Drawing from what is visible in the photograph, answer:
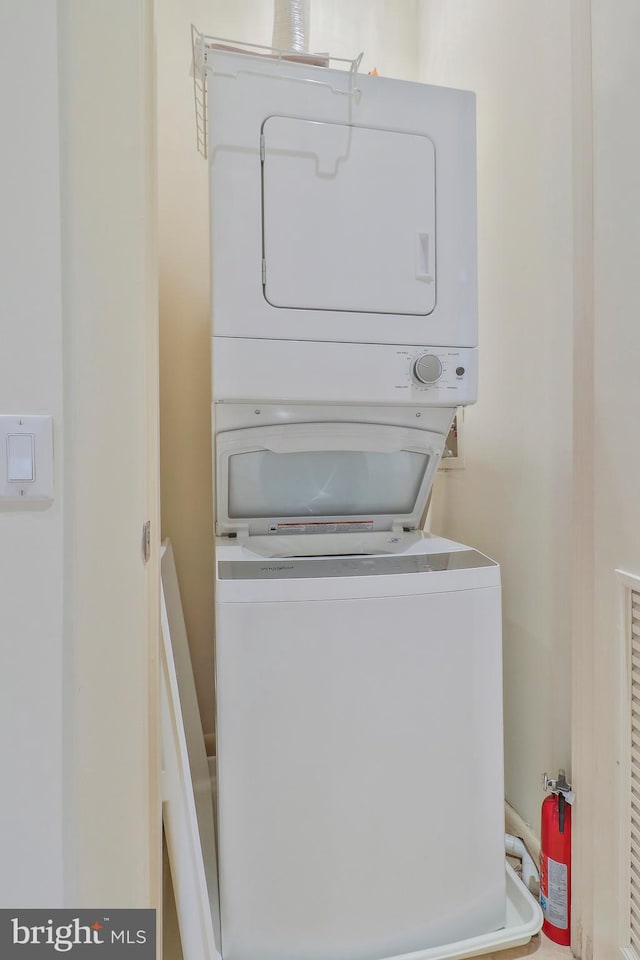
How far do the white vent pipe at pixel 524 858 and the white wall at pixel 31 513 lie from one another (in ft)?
3.74

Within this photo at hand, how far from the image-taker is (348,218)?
1180mm

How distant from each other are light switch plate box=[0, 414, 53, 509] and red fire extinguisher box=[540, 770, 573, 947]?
131cm

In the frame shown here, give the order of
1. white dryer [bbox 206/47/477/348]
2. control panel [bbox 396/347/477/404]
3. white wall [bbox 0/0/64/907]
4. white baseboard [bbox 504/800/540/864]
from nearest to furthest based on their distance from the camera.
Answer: white wall [bbox 0/0/64/907] < white dryer [bbox 206/47/477/348] < control panel [bbox 396/347/477/404] < white baseboard [bbox 504/800/540/864]

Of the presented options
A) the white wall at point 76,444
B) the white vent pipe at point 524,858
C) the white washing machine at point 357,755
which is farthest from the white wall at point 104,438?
the white vent pipe at point 524,858

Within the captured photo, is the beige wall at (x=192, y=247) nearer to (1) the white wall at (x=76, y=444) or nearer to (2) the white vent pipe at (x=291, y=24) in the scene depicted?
(2) the white vent pipe at (x=291, y=24)

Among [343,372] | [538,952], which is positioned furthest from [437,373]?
[538,952]

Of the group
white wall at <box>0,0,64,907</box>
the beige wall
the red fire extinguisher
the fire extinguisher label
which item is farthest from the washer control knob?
the fire extinguisher label

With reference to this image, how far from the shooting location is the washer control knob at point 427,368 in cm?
121

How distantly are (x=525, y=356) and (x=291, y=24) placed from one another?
115 cm

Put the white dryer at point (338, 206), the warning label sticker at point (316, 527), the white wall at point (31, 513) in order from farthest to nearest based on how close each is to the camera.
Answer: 1. the warning label sticker at point (316, 527)
2. the white dryer at point (338, 206)
3. the white wall at point (31, 513)

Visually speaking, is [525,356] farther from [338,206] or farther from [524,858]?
[524,858]

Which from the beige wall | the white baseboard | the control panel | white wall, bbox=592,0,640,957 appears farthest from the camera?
the beige wall

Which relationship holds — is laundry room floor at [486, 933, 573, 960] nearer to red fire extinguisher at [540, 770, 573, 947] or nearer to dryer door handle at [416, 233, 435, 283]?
red fire extinguisher at [540, 770, 573, 947]

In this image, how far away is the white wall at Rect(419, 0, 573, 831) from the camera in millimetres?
1255
